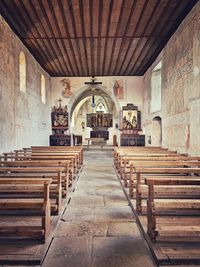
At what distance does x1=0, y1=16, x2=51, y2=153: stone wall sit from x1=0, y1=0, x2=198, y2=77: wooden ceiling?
52cm

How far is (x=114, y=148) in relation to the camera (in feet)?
38.3

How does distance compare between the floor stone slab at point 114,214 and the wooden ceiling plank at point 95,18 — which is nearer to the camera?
the floor stone slab at point 114,214

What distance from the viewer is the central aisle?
8.82 ft

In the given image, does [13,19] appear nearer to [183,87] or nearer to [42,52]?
[42,52]

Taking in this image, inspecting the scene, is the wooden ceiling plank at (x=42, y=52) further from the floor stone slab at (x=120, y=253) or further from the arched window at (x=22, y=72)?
the floor stone slab at (x=120, y=253)

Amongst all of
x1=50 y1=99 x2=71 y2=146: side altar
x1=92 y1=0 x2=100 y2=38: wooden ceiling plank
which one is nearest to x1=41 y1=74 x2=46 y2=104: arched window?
x1=50 y1=99 x2=71 y2=146: side altar

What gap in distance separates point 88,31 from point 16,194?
728cm

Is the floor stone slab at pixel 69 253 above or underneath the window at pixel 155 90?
underneath

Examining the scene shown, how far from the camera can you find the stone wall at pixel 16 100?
8.48 meters

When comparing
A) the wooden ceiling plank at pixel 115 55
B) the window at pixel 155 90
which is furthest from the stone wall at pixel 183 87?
the window at pixel 155 90

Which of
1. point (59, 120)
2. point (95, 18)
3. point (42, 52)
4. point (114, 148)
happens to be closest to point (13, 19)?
Result: point (95, 18)

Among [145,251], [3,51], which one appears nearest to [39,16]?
[3,51]

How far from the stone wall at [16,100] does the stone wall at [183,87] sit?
250 inches

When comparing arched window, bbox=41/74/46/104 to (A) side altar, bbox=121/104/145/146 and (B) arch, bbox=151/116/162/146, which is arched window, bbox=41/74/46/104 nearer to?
(A) side altar, bbox=121/104/145/146
